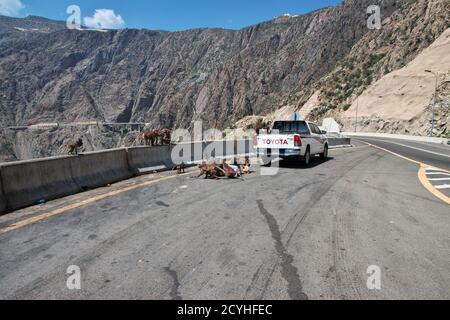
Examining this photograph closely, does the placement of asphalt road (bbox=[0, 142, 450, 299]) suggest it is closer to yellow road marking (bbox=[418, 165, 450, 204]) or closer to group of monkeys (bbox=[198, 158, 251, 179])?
yellow road marking (bbox=[418, 165, 450, 204])

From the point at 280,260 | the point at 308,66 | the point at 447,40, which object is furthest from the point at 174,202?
the point at 308,66

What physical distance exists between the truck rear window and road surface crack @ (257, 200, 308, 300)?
10.1 m

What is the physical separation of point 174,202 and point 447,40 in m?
75.4

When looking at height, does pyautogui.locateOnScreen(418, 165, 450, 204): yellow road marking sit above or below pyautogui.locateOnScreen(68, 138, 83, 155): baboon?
below

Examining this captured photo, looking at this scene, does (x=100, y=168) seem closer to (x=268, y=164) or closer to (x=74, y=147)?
(x=74, y=147)

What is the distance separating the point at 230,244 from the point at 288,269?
3.90 ft

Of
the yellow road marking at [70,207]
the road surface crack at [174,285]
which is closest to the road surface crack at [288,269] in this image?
the road surface crack at [174,285]

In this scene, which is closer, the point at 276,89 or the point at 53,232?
the point at 53,232

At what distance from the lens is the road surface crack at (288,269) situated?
14.6 ft

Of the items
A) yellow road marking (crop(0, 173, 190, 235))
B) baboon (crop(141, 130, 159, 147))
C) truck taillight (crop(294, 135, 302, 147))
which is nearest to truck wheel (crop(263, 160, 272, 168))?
truck taillight (crop(294, 135, 302, 147))

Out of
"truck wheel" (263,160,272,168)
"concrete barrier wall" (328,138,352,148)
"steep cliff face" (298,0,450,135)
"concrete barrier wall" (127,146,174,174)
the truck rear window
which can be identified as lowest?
"concrete barrier wall" (328,138,352,148)

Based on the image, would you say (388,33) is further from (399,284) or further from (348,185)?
(399,284)

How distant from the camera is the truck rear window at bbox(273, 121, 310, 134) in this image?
→ 17.0m

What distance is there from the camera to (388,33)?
101 meters
